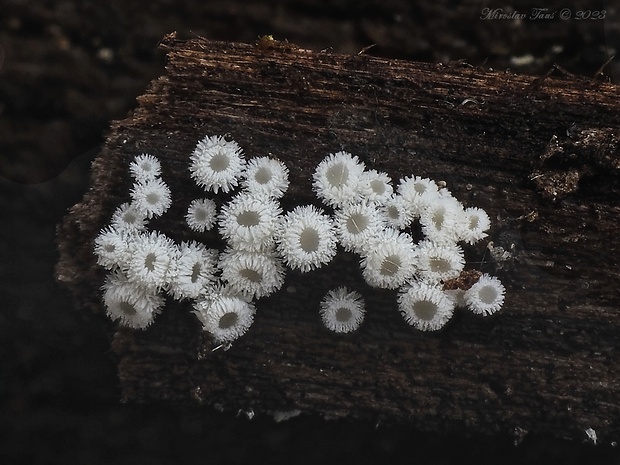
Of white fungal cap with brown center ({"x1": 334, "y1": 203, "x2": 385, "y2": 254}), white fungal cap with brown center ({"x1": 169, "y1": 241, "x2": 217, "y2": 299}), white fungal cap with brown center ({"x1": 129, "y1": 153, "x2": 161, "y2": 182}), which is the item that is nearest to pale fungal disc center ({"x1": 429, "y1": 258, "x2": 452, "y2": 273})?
white fungal cap with brown center ({"x1": 334, "y1": 203, "x2": 385, "y2": 254})

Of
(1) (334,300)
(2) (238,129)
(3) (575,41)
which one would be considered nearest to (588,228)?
(3) (575,41)

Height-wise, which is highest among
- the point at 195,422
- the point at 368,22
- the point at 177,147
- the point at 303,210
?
the point at 368,22

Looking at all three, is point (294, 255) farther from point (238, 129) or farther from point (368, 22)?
point (368, 22)

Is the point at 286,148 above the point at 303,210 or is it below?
above

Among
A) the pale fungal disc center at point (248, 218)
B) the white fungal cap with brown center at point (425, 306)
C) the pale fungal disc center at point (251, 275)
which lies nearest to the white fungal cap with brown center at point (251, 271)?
the pale fungal disc center at point (251, 275)

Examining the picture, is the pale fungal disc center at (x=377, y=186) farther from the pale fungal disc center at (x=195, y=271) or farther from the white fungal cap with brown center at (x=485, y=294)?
the pale fungal disc center at (x=195, y=271)

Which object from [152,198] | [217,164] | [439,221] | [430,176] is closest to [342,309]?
[439,221]
